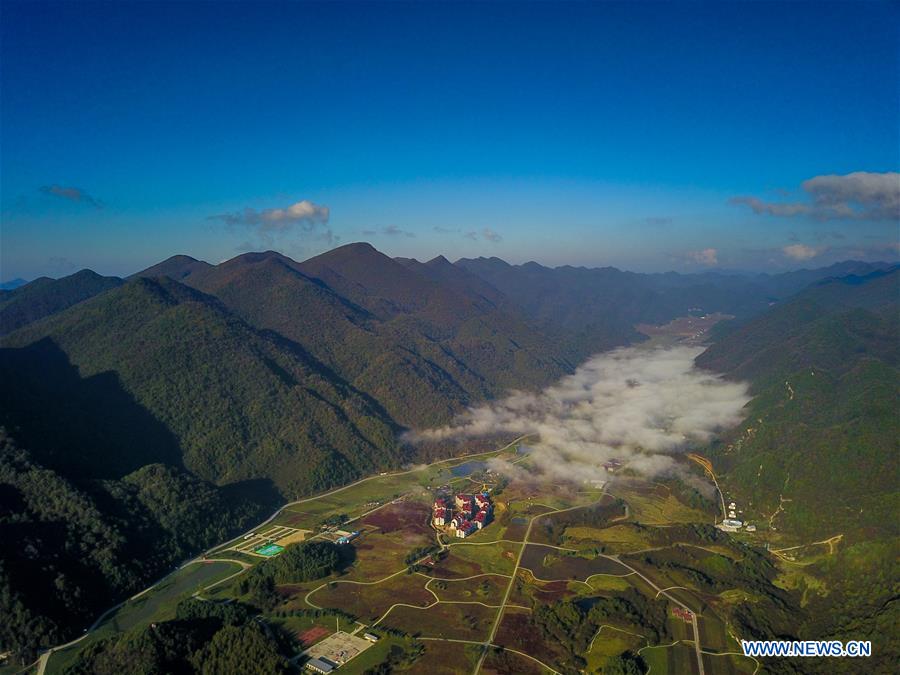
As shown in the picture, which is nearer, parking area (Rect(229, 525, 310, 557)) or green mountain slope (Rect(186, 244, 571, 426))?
parking area (Rect(229, 525, 310, 557))

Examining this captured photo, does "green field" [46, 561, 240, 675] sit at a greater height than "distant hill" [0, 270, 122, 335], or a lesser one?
lesser

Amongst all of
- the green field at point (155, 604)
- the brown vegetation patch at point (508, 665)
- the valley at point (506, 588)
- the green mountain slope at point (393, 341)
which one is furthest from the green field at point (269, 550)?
the green mountain slope at point (393, 341)

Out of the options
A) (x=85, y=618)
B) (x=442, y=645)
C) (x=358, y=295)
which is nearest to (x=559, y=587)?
(x=442, y=645)

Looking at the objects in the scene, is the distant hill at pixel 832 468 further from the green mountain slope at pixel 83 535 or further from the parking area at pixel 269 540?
the green mountain slope at pixel 83 535

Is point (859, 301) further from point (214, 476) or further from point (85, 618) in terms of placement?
point (85, 618)

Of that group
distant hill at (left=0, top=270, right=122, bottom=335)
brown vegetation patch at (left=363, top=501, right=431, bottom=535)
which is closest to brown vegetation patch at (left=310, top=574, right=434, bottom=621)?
brown vegetation patch at (left=363, top=501, right=431, bottom=535)

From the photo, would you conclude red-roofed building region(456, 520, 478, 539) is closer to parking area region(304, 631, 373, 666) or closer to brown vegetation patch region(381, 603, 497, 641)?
brown vegetation patch region(381, 603, 497, 641)
